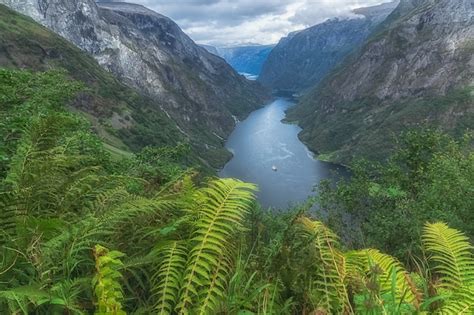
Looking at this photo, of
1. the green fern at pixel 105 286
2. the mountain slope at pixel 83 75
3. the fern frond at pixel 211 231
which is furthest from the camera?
the mountain slope at pixel 83 75

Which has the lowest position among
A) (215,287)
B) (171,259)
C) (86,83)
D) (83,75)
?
(86,83)

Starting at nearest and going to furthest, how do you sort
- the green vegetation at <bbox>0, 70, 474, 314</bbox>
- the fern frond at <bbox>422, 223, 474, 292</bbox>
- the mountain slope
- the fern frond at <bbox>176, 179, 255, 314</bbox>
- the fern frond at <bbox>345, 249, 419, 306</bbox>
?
1. the green vegetation at <bbox>0, 70, 474, 314</bbox>
2. the fern frond at <bbox>176, 179, 255, 314</bbox>
3. the fern frond at <bbox>345, 249, 419, 306</bbox>
4. the fern frond at <bbox>422, 223, 474, 292</bbox>
5. the mountain slope

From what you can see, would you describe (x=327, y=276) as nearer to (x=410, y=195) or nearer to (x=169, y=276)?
(x=169, y=276)

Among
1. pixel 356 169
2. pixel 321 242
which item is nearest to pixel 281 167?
pixel 356 169

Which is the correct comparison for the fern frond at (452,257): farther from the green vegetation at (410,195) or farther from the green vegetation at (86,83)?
the green vegetation at (86,83)

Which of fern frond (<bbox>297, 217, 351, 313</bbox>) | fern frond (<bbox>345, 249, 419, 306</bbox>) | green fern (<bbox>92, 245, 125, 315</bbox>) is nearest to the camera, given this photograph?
green fern (<bbox>92, 245, 125, 315</bbox>)

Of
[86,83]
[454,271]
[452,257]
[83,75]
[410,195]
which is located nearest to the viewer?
[454,271]

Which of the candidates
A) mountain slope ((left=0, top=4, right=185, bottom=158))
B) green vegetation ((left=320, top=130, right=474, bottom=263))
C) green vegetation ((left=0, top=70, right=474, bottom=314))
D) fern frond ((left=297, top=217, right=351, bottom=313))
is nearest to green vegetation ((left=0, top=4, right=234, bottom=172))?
mountain slope ((left=0, top=4, right=185, bottom=158))

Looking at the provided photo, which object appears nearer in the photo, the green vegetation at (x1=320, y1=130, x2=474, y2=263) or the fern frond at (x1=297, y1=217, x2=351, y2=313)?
the fern frond at (x1=297, y1=217, x2=351, y2=313)

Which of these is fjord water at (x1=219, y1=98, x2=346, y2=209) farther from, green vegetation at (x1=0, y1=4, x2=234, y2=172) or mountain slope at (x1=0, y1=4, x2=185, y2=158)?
mountain slope at (x1=0, y1=4, x2=185, y2=158)

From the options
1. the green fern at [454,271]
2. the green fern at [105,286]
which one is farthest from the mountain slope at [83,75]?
the green fern at [105,286]

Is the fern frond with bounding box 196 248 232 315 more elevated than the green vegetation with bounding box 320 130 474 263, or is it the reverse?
the fern frond with bounding box 196 248 232 315

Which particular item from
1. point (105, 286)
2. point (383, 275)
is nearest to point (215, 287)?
point (105, 286)
